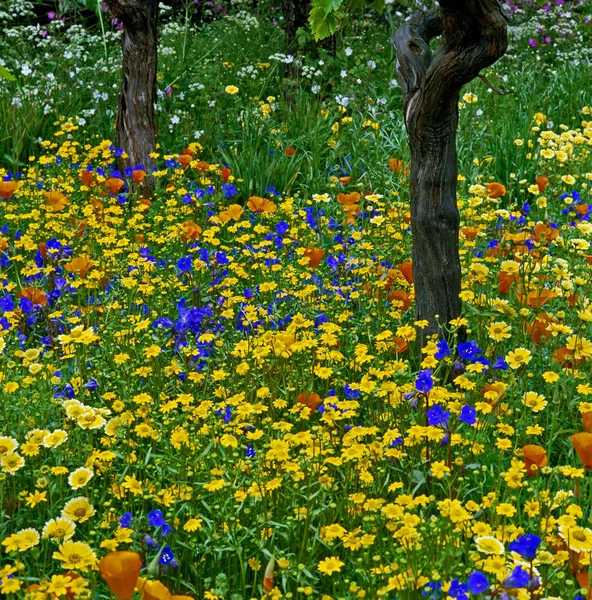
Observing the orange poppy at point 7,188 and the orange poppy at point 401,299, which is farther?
the orange poppy at point 7,188

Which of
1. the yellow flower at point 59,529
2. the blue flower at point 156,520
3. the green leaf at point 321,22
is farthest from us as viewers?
the green leaf at point 321,22

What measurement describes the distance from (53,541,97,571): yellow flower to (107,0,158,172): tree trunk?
401 centimetres

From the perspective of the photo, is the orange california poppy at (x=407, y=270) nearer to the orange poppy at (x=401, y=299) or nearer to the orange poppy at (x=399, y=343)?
the orange poppy at (x=401, y=299)

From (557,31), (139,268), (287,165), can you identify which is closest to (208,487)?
(139,268)

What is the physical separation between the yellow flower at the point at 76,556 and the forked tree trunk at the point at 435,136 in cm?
167

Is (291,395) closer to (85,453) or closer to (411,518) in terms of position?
(85,453)

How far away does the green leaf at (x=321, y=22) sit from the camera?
2285 millimetres

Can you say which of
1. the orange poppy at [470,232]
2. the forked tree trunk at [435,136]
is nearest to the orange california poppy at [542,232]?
the orange poppy at [470,232]

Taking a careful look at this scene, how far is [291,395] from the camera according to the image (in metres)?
3.04

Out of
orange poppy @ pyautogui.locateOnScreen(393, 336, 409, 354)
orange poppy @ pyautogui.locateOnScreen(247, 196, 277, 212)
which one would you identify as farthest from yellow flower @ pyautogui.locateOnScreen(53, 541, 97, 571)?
orange poppy @ pyautogui.locateOnScreen(247, 196, 277, 212)

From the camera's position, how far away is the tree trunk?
17.0 ft

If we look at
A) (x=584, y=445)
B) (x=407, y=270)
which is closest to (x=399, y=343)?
(x=407, y=270)

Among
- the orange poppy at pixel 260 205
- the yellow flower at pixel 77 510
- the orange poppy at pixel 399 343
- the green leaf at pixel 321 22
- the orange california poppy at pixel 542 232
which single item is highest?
the green leaf at pixel 321 22

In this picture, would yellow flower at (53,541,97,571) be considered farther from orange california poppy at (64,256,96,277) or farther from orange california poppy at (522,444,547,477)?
orange california poppy at (64,256,96,277)
